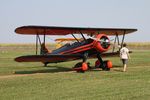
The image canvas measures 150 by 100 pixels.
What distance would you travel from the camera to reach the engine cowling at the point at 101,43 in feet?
67.5

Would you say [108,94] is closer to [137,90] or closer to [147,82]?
[137,90]

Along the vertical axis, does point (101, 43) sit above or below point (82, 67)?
above

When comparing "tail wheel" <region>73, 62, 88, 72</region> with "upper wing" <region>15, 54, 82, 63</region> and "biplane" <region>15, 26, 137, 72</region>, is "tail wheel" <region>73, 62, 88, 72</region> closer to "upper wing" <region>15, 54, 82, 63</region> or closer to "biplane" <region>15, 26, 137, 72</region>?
"biplane" <region>15, 26, 137, 72</region>

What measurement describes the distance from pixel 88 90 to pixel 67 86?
139 cm

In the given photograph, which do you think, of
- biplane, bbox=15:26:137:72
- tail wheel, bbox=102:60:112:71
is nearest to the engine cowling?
biplane, bbox=15:26:137:72

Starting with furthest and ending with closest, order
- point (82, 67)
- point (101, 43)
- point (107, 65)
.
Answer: point (107, 65), point (101, 43), point (82, 67)

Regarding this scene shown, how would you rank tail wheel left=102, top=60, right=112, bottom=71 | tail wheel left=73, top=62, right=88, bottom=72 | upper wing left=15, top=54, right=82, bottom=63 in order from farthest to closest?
tail wheel left=102, top=60, right=112, bottom=71, tail wheel left=73, top=62, right=88, bottom=72, upper wing left=15, top=54, right=82, bottom=63

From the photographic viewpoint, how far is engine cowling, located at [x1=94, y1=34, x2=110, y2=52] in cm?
2058

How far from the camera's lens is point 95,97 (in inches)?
428

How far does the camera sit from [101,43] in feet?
67.8

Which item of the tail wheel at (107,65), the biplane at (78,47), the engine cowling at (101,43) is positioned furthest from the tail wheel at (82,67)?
the tail wheel at (107,65)

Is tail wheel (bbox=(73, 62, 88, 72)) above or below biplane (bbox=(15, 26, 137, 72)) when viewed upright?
below

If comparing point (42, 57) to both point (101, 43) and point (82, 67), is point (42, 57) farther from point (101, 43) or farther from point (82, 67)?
point (101, 43)

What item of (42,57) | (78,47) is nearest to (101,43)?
(78,47)
